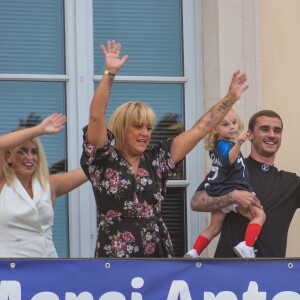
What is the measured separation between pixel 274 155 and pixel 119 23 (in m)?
1.49

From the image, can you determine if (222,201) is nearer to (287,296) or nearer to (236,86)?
(236,86)

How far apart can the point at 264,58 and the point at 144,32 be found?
2.80 ft

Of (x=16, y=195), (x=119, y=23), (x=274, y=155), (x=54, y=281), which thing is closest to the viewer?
(x=54, y=281)

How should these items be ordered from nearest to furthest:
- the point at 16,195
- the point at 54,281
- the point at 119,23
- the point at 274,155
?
the point at 54,281 → the point at 16,195 → the point at 274,155 → the point at 119,23

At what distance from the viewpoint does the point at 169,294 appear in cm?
800

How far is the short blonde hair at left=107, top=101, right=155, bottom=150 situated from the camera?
8.34m

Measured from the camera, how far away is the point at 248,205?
28.8ft

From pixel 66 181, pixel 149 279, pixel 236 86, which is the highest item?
pixel 236 86

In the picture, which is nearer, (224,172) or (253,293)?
(253,293)

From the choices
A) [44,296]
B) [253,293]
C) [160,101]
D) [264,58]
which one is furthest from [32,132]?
[264,58]

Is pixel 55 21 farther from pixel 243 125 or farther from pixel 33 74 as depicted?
pixel 243 125

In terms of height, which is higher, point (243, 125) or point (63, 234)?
point (243, 125)

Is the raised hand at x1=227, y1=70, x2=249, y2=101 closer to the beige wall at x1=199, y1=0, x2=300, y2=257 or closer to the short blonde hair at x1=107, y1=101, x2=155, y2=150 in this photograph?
the short blonde hair at x1=107, y1=101, x2=155, y2=150

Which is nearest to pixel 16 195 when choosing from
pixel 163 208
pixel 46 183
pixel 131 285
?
pixel 46 183
